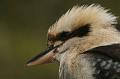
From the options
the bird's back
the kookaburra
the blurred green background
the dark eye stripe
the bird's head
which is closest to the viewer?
the bird's back

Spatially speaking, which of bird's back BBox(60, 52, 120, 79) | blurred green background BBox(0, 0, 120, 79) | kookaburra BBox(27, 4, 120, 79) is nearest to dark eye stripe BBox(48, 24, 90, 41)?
kookaburra BBox(27, 4, 120, 79)

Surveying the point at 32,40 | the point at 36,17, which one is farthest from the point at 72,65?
the point at 36,17

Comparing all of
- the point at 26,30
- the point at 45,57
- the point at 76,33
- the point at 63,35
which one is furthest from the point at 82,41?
the point at 26,30

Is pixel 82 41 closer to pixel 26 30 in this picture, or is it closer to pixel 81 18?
pixel 81 18

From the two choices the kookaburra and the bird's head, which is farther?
the bird's head

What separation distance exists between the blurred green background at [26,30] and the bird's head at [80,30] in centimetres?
779

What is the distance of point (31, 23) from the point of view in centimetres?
2405

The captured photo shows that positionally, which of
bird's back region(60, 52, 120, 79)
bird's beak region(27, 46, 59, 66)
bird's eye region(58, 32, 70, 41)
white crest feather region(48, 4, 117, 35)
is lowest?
bird's back region(60, 52, 120, 79)

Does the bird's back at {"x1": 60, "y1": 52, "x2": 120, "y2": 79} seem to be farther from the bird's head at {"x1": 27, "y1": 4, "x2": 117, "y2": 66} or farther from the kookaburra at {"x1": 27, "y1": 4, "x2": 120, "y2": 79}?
the bird's head at {"x1": 27, "y1": 4, "x2": 117, "y2": 66}

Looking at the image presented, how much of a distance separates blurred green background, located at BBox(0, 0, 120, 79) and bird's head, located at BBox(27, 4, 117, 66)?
7.79 m

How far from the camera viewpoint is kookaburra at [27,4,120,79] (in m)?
9.80

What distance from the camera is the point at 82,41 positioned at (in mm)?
10336

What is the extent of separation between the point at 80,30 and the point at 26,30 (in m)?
13.4

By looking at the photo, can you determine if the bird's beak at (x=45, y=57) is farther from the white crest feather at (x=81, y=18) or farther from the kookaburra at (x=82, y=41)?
the white crest feather at (x=81, y=18)
